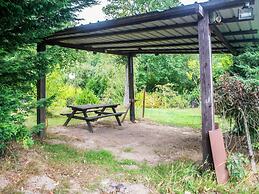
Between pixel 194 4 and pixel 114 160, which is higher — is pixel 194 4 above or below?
above

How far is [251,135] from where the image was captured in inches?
219

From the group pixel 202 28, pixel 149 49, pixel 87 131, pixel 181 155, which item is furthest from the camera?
pixel 149 49

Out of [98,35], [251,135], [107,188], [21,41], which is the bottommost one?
[107,188]

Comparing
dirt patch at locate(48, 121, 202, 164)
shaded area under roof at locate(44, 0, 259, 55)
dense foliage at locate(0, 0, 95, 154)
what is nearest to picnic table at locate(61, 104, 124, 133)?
dirt patch at locate(48, 121, 202, 164)

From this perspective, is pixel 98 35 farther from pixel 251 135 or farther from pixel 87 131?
pixel 251 135

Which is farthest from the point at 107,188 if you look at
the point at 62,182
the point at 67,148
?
the point at 67,148

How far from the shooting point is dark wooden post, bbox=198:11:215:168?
448cm

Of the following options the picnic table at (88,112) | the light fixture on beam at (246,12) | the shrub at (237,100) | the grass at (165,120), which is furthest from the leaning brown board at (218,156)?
the grass at (165,120)

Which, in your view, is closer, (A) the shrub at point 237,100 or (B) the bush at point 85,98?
(A) the shrub at point 237,100

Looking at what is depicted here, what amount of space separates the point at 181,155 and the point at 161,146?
0.79 meters

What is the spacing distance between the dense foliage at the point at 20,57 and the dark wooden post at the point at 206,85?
6.99ft

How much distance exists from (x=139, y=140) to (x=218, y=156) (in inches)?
114

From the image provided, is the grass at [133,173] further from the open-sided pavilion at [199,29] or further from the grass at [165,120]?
the grass at [165,120]

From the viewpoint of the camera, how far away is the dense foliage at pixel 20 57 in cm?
344
